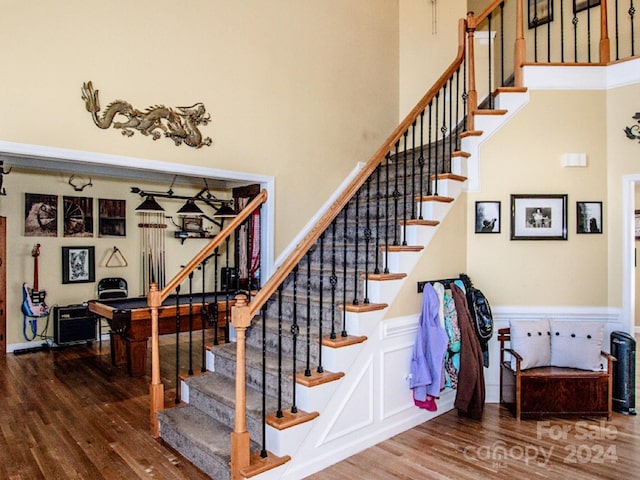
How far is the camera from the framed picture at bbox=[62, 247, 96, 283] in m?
7.05

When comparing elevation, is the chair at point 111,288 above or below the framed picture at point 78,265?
below

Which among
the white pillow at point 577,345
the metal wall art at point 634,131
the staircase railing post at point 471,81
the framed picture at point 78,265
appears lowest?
the white pillow at point 577,345

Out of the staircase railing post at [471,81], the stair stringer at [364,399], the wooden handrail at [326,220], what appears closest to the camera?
the wooden handrail at [326,220]

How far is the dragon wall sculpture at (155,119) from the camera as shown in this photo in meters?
3.52

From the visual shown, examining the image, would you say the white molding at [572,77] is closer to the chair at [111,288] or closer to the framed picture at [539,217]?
the framed picture at [539,217]

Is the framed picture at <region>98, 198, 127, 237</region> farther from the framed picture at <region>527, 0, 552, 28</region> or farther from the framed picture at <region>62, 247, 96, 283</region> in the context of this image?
the framed picture at <region>527, 0, 552, 28</region>

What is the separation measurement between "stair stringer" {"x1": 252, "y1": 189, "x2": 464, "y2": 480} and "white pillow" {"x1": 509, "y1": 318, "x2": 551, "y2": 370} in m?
0.97

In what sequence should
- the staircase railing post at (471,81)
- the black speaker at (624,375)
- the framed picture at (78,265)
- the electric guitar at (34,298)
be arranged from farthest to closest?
the framed picture at (78,265) < the electric guitar at (34,298) < the staircase railing post at (471,81) < the black speaker at (624,375)

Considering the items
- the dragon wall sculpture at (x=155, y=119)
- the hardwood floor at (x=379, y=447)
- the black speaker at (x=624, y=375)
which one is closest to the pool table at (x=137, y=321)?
the hardwood floor at (x=379, y=447)

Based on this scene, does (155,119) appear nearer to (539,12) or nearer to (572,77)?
(572,77)

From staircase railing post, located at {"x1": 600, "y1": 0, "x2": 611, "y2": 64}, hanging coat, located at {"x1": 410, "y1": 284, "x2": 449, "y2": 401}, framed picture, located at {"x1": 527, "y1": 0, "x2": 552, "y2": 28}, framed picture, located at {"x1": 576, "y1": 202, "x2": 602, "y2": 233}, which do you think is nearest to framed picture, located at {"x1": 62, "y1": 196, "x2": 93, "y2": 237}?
hanging coat, located at {"x1": 410, "y1": 284, "x2": 449, "y2": 401}

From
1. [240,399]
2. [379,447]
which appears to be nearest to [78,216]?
[240,399]

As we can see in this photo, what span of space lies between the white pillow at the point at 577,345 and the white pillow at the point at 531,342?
7 cm

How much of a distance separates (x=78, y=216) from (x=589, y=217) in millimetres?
7173
